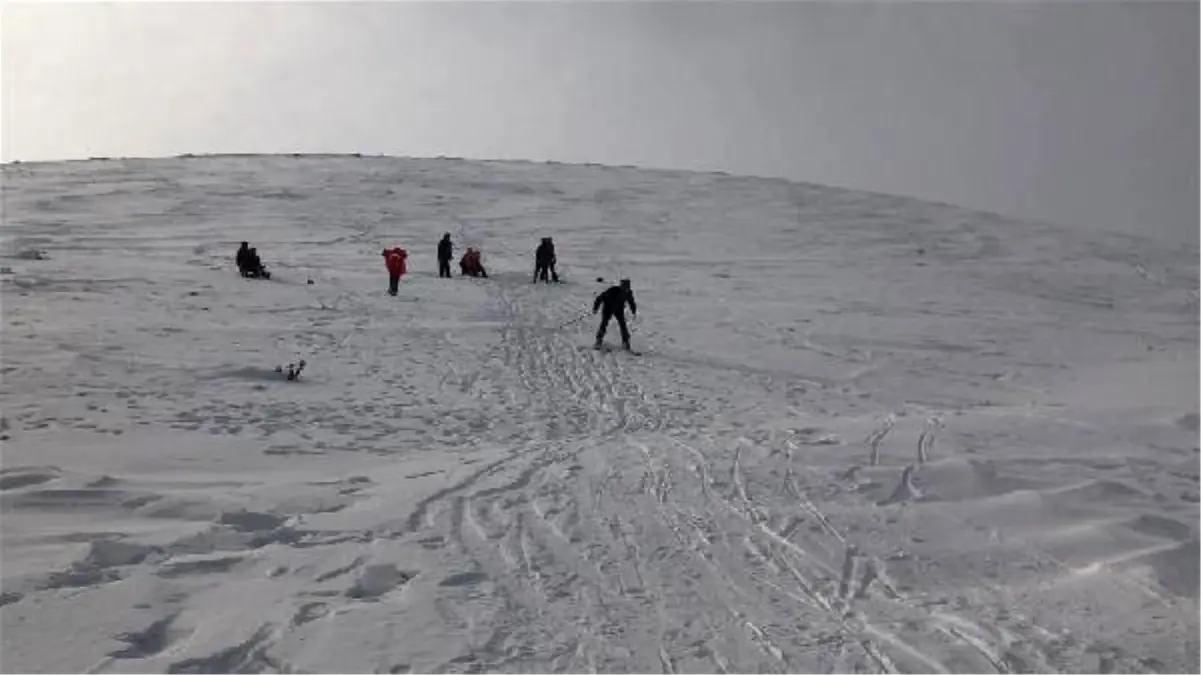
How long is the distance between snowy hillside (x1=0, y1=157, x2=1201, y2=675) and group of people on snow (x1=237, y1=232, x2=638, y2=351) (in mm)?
483

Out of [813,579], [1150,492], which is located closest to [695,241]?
[1150,492]

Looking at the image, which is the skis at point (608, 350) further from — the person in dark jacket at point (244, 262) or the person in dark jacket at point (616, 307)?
the person in dark jacket at point (244, 262)

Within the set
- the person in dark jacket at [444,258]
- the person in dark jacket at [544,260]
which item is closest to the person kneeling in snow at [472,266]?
the person in dark jacket at [444,258]

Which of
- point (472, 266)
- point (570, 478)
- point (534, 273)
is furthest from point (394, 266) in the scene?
point (570, 478)

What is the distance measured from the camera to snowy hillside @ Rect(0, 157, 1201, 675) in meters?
5.77

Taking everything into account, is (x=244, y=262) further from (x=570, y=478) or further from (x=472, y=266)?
(x=570, y=478)

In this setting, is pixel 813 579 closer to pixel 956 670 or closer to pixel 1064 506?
pixel 956 670

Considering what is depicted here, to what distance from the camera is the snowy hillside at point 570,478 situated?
18.9 feet

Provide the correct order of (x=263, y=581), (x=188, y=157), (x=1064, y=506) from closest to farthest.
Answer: (x=263, y=581) < (x=1064, y=506) < (x=188, y=157)

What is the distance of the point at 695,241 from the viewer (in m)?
30.2

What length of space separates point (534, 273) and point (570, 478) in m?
13.8

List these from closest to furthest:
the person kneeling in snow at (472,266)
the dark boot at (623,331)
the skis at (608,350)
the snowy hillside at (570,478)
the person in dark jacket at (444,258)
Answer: the snowy hillside at (570,478) → the skis at (608,350) → the dark boot at (623,331) → the person in dark jacket at (444,258) → the person kneeling in snow at (472,266)

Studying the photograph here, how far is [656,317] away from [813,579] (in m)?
12.4

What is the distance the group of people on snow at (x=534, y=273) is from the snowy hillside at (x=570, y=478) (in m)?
0.48
